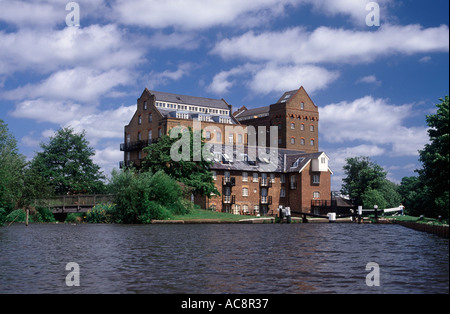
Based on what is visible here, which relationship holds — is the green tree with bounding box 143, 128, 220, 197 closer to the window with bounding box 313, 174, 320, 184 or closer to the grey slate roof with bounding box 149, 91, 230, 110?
the window with bounding box 313, 174, 320, 184

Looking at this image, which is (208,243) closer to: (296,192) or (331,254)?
(331,254)

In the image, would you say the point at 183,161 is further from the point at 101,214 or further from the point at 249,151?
the point at 249,151

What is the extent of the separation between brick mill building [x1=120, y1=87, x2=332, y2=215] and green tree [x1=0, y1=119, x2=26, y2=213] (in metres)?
21.7

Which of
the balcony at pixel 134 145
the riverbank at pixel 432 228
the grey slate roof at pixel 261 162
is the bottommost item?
the riverbank at pixel 432 228

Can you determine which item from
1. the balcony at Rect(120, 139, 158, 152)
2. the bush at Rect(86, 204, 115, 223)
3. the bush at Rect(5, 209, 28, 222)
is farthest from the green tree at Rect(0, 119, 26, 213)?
the balcony at Rect(120, 139, 158, 152)

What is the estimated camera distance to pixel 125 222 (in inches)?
2135

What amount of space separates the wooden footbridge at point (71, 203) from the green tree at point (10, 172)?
3.09m

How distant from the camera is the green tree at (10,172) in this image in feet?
148

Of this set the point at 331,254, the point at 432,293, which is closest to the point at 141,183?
the point at 331,254

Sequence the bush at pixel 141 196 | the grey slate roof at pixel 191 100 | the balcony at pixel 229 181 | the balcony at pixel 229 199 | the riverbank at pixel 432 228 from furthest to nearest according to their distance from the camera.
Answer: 1. the grey slate roof at pixel 191 100
2. the balcony at pixel 229 199
3. the balcony at pixel 229 181
4. the bush at pixel 141 196
5. the riverbank at pixel 432 228

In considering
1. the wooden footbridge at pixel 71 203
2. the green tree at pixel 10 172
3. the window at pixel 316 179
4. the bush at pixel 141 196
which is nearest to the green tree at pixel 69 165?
the green tree at pixel 10 172

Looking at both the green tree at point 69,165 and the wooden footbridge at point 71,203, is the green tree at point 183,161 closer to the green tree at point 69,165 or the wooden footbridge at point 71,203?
the wooden footbridge at point 71,203
